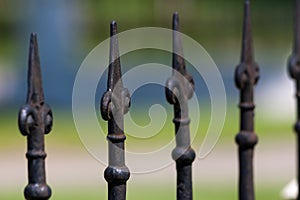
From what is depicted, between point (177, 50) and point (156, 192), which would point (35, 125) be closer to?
point (177, 50)

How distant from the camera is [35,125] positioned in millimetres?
2078

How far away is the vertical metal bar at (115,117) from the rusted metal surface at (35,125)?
156mm

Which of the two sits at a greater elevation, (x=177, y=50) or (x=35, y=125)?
(x=177, y=50)

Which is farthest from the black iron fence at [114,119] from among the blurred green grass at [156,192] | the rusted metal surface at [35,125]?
the blurred green grass at [156,192]

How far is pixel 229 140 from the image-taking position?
29.2 ft

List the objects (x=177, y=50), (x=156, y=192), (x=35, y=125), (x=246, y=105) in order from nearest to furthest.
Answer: (x=35, y=125) < (x=177, y=50) < (x=246, y=105) < (x=156, y=192)

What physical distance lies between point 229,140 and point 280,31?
18.0 ft

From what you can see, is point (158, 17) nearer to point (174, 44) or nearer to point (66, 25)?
point (66, 25)

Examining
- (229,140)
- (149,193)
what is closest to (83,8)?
(229,140)

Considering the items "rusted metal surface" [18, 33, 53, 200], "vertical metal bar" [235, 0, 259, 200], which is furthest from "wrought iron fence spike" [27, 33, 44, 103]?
"vertical metal bar" [235, 0, 259, 200]

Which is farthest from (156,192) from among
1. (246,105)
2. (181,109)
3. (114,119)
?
(114,119)

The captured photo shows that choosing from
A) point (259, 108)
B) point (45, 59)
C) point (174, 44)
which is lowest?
point (174, 44)

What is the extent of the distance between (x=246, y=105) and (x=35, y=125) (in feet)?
2.46

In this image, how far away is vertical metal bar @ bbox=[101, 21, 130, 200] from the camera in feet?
6.81
